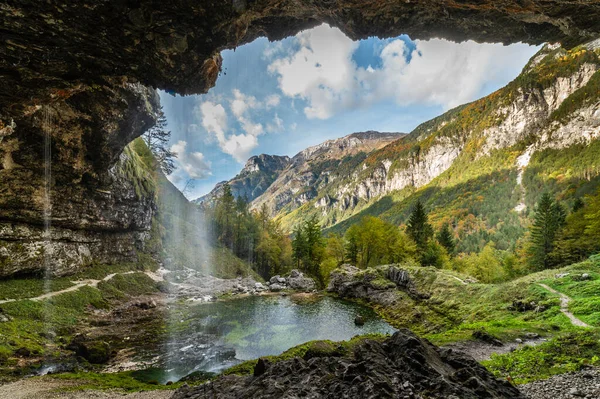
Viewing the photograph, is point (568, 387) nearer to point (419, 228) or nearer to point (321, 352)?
point (321, 352)

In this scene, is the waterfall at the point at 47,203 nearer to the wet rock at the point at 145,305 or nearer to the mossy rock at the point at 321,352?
the wet rock at the point at 145,305

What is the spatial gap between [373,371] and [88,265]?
48.1 metres

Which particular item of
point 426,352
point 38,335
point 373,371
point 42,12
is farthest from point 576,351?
point 38,335

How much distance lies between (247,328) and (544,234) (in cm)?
5271

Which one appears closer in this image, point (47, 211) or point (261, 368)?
point (261, 368)

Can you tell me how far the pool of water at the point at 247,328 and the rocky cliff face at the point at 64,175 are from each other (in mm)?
17521

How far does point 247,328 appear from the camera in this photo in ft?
105

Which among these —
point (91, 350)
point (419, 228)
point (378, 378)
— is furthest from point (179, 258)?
point (378, 378)

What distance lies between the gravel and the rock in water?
3.24 feet

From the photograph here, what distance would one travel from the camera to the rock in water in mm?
8555

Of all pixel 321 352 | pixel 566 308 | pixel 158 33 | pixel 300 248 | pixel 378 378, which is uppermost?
pixel 158 33

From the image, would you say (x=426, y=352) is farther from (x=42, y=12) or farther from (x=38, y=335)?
(x=38, y=335)

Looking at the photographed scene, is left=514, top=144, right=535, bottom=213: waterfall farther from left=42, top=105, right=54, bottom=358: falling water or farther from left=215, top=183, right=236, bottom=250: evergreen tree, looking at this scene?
left=42, top=105, right=54, bottom=358: falling water

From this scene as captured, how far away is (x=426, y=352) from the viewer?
10820 mm
